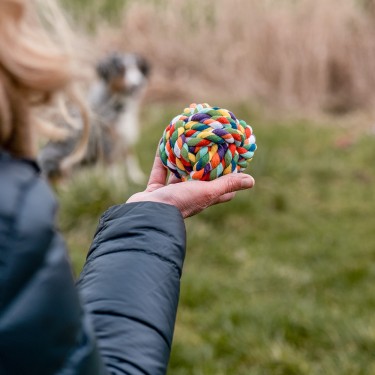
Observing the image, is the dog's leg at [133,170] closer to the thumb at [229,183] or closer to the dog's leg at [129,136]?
the dog's leg at [129,136]

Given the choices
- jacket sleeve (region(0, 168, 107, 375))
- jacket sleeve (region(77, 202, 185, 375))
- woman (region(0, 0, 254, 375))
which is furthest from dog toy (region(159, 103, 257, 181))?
jacket sleeve (region(0, 168, 107, 375))

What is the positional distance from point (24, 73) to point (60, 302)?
0.30 m

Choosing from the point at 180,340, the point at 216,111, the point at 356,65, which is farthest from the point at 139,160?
the point at 216,111

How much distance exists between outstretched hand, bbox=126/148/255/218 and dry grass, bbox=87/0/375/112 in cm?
922

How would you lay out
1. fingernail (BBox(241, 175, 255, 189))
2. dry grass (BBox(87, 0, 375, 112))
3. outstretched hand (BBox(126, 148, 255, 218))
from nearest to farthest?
outstretched hand (BBox(126, 148, 255, 218)) → fingernail (BBox(241, 175, 255, 189)) → dry grass (BBox(87, 0, 375, 112))

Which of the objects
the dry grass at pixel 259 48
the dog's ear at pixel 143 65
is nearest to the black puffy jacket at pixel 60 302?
the dog's ear at pixel 143 65

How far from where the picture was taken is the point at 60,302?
100cm

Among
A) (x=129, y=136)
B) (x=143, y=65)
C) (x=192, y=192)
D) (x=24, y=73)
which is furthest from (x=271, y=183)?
(x=24, y=73)

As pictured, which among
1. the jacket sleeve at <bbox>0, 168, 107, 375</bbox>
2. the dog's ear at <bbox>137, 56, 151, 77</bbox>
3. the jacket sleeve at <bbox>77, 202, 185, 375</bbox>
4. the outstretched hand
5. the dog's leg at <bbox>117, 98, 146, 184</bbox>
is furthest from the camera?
the dog's ear at <bbox>137, 56, 151, 77</bbox>

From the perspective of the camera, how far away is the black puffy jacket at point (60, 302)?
3.16ft

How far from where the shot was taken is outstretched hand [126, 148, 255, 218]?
5.07 feet

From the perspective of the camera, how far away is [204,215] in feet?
20.2

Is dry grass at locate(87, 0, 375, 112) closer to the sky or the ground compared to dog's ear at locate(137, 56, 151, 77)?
closer to the ground

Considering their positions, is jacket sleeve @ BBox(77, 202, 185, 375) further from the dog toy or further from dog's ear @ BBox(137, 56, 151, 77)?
dog's ear @ BBox(137, 56, 151, 77)
